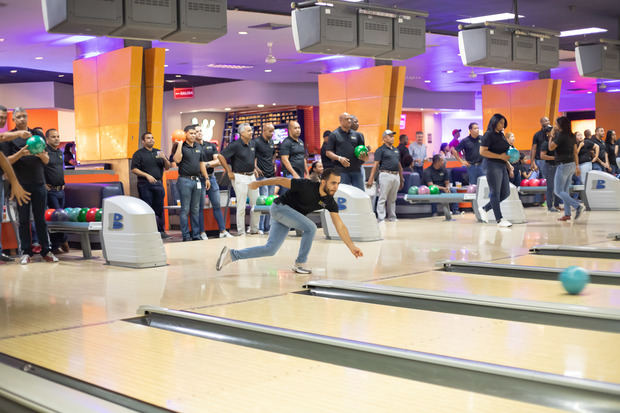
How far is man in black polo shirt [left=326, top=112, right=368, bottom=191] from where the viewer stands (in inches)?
344

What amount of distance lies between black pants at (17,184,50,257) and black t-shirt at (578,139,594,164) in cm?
817

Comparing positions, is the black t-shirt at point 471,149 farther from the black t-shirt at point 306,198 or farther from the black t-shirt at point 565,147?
the black t-shirt at point 306,198

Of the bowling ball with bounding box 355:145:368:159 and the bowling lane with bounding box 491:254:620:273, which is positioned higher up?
Answer: the bowling ball with bounding box 355:145:368:159

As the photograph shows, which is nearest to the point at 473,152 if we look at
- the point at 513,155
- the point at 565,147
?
the point at 565,147

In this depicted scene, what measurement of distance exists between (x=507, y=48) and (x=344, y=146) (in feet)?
11.1

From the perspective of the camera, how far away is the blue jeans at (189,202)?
28.1 feet

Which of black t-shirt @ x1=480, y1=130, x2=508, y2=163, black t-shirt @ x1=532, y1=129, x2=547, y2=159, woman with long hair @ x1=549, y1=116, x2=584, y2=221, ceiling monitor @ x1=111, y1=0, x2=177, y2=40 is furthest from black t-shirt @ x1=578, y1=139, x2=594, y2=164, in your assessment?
ceiling monitor @ x1=111, y1=0, x2=177, y2=40

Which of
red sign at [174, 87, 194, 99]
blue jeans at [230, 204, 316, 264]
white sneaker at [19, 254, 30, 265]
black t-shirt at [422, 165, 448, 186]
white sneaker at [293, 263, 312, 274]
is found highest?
red sign at [174, 87, 194, 99]

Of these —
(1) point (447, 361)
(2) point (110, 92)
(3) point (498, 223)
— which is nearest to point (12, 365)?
(1) point (447, 361)

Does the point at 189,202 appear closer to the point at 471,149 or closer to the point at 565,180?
the point at 471,149

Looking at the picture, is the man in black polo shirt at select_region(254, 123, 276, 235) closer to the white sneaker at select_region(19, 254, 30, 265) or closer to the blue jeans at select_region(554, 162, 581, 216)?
the white sneaker at select_region(19, 254, 30, 265)

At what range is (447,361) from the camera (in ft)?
9.17

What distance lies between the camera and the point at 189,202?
8.65 m

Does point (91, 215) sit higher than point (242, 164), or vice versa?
point (242, 164)
